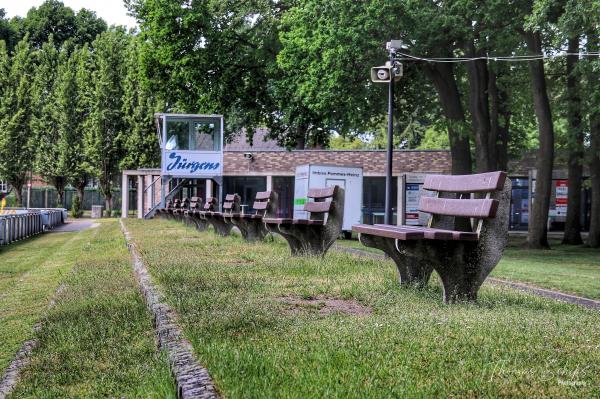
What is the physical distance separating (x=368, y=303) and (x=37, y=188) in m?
70.7

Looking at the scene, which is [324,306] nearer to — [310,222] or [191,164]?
[310,222]

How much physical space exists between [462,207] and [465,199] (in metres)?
0.08

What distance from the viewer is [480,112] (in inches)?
1044

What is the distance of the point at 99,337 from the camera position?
19.0 feet

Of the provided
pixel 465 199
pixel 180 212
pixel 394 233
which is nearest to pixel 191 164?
pixel 180 212

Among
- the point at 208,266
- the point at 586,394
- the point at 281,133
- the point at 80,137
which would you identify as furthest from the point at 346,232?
the point at 80,137

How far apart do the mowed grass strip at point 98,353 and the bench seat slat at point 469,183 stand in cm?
299

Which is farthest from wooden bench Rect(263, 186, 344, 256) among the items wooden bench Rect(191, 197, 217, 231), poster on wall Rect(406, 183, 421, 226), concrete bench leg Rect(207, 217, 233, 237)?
poster on wall Rect(406, 183, 421, 226)

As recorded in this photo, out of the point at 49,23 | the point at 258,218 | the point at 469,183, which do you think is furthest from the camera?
A: the point at 49,23

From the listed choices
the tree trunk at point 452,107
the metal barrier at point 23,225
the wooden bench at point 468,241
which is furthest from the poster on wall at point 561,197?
the wooden bench at point 468,241

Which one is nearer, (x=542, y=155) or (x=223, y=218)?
(x=223, y=218)

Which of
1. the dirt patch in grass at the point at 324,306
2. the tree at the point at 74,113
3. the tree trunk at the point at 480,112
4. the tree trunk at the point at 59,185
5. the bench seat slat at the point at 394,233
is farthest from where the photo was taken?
the tree trunk at the point at 59,185

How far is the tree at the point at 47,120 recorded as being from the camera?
194ft

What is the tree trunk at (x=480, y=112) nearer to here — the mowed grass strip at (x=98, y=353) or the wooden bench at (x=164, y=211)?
the wooden bench at (x=164, y=211)
